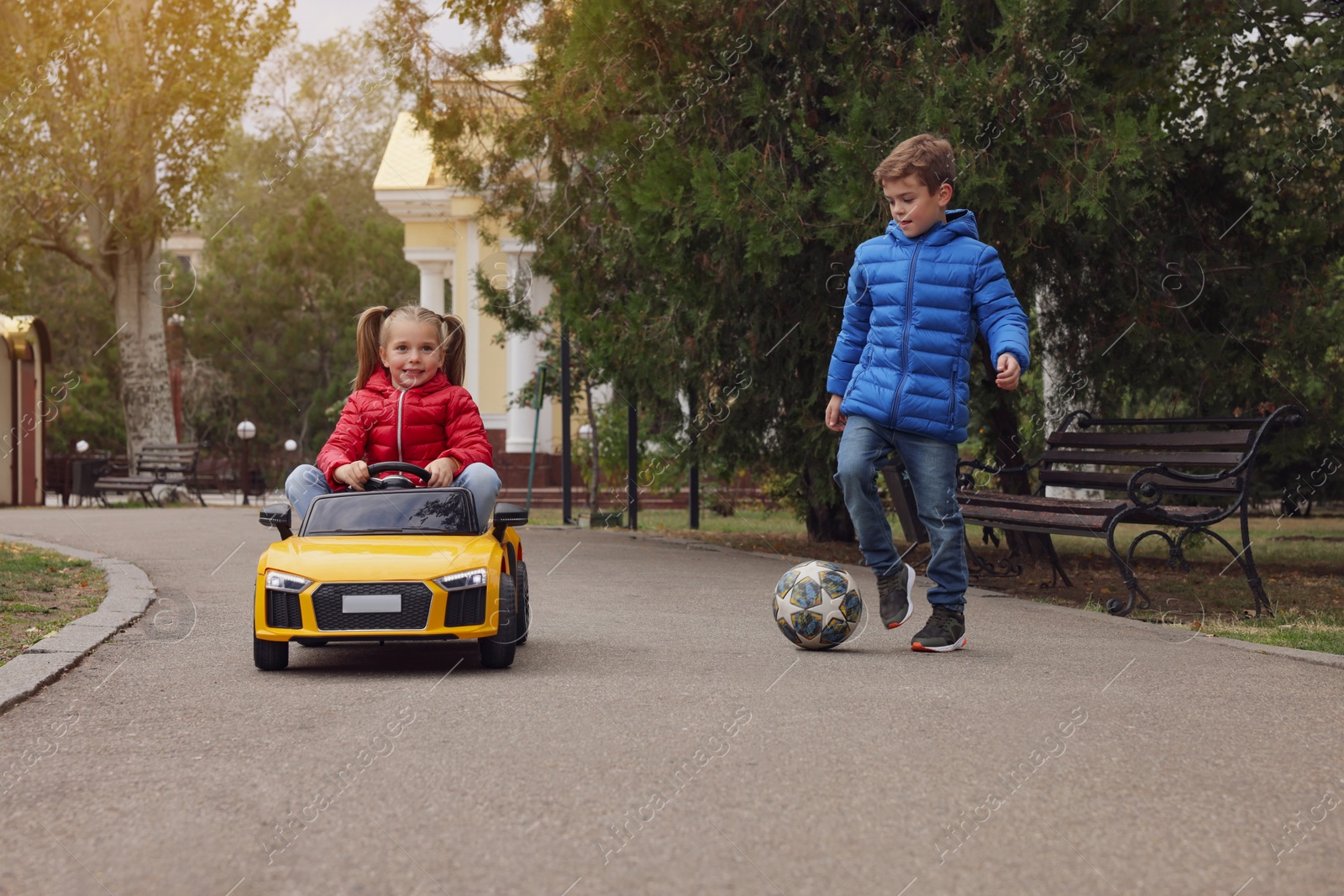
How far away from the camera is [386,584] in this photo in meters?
5.92

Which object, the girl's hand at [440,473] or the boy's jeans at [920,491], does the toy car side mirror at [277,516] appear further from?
the boy's jeans at [920,491]

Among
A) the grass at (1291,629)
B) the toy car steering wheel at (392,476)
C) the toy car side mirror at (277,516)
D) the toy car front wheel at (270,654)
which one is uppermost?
the toy car steering wheel at (392,476)

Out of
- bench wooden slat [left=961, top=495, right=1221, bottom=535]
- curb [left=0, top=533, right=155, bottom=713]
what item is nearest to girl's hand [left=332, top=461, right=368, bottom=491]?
curb [left=0, top=533, right=155, bottom=713]

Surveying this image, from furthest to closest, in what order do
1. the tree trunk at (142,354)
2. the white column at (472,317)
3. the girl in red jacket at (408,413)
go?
the white column at (472,317) → the tree trunk at (142,354) → the girl in red jacket at (408,413)

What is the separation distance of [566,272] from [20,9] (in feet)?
52.2

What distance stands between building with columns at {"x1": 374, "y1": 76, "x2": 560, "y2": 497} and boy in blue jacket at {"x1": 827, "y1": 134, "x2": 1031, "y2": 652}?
23.2m

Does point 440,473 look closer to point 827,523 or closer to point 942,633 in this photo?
point 942,633

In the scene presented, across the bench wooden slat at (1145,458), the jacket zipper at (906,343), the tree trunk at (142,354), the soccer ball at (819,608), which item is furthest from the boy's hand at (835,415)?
the tree trunk at (142,354)

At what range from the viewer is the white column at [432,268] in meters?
33.8

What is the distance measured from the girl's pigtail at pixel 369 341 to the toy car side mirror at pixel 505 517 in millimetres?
1265

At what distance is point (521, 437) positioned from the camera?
31.3 m

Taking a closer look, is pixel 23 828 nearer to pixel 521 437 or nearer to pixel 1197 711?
pixel 1197 711

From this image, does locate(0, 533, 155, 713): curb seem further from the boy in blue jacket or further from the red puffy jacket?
the boy in blue jacket

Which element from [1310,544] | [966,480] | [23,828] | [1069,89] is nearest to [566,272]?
[966,480]
